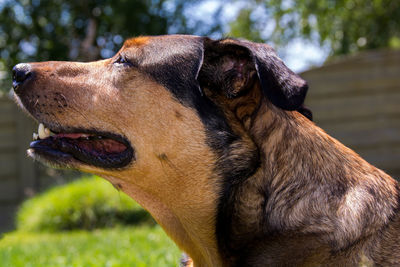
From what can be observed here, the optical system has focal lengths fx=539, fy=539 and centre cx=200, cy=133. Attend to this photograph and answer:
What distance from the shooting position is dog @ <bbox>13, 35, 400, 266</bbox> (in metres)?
2.71

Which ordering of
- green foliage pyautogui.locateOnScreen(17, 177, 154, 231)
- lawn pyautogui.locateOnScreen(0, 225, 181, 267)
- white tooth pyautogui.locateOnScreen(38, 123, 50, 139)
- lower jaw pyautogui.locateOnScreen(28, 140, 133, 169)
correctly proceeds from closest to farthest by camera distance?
lower jaw pyautogui.locateOnScreen(28, 140, 133, 169) → white tooth pyautogui.locateOnScreen(38, 123, 50, 139) → lawn pyautogui.locateOnScreen(0, 225, 181, 267) → green foliage pyautogui.locateOnScreen(17, 177, 154, 231)

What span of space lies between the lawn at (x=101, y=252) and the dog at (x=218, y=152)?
6.01 ft

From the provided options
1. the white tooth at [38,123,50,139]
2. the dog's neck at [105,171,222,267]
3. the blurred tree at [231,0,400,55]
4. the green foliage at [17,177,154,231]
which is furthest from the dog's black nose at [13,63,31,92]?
the blurred tree at [231,0,400,55]

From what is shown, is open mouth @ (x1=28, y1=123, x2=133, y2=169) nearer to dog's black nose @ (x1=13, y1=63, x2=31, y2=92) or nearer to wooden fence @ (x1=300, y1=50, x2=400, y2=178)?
dog's black nose @ (x1=13, y1=63, x2=31, y2=92)

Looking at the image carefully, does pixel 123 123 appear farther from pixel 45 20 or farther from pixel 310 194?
pixel 45 20

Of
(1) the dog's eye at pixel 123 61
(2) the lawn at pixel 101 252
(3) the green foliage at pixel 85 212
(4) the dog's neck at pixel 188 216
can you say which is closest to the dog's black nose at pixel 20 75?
(1) the dog's eye at pixel 123 61

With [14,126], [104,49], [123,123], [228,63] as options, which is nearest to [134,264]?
[123,123]

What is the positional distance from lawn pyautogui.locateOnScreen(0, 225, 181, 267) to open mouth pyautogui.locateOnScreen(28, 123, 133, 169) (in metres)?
1.88

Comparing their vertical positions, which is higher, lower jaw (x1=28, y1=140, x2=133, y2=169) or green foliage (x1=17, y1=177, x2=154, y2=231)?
lower jaw (x1=28, y1=140, x2=133, y2=169)

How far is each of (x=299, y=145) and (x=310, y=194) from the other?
0.28m

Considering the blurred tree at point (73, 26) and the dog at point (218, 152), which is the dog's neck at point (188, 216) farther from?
the blurred tree at point (73, 26)

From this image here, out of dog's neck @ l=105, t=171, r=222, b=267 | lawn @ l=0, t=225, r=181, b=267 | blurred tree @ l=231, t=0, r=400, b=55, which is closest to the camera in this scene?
dog's neck @ l=105, t=171, r=222, b=267

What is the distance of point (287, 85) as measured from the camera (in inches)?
104

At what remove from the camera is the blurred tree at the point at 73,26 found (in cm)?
1725
